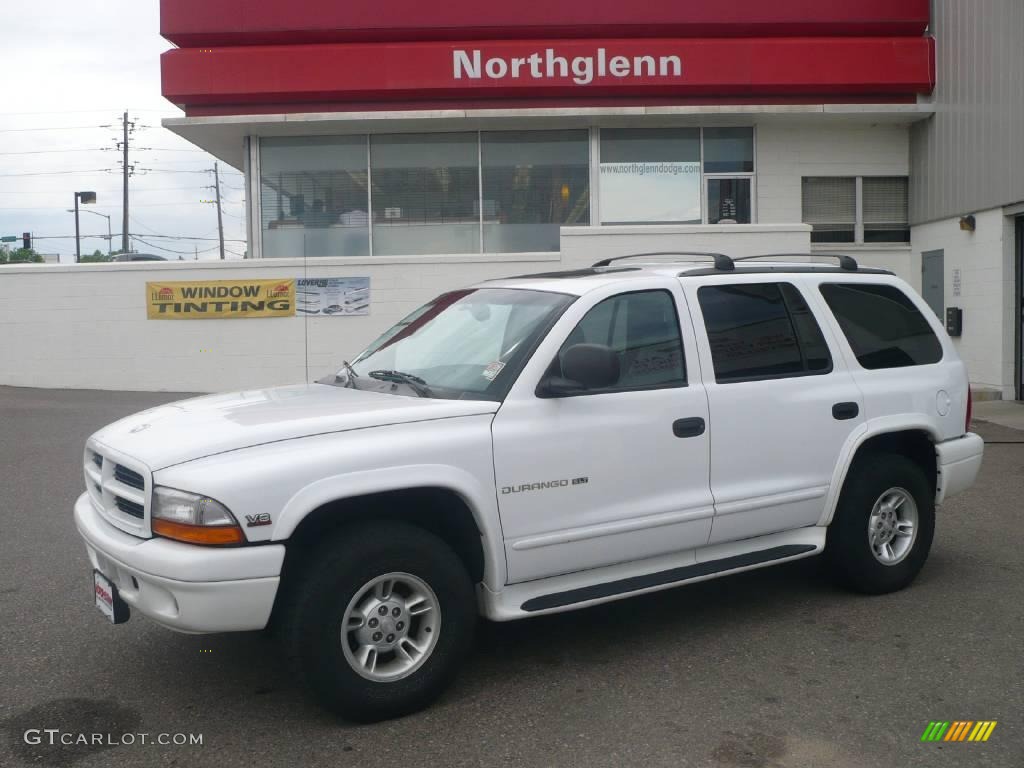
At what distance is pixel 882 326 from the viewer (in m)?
5.86

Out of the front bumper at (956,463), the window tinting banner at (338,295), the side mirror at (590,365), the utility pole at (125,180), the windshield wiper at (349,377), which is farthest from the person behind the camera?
the utility pole at (125,180)

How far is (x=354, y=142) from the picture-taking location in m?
18.3

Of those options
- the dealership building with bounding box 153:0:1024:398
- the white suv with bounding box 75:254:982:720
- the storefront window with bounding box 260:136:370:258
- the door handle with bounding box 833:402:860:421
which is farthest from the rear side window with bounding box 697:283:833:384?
the storefront window with bounding box 260:136:370:258

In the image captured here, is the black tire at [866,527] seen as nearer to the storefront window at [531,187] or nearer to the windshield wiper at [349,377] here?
the windshield wiper at [349,377]

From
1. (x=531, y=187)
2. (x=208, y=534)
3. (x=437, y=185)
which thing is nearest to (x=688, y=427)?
(x=208, y=534)

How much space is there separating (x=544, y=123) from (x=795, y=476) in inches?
541

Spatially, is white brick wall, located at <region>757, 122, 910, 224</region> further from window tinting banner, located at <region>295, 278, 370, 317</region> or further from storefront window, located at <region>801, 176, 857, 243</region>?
window tinting banner, located at <region>295, 278, 370, 317</region>

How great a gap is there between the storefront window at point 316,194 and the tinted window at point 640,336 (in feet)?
45.3

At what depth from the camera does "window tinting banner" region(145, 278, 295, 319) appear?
17.0m

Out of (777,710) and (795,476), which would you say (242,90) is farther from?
(777,710)

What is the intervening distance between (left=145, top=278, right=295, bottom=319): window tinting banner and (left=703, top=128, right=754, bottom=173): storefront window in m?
7.76

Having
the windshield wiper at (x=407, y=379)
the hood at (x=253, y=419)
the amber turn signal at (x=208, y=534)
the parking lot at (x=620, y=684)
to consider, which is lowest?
the parking lot at (x=620, y=684)

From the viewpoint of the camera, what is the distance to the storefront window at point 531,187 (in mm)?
18297

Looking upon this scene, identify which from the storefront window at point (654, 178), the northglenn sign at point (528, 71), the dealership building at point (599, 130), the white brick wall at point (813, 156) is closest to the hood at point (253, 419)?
the dealership building at point (599, 130)
